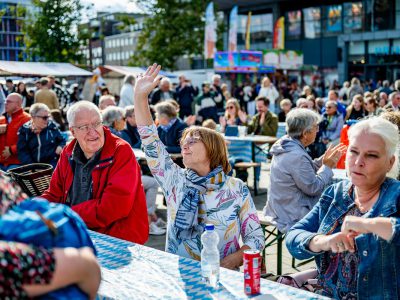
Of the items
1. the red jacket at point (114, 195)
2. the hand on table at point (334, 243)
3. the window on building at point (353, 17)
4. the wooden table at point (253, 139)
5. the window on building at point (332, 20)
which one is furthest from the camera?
the window on building at point (332, 20)

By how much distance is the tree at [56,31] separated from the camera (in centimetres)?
3325

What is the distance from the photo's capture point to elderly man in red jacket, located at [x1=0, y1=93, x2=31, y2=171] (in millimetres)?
6980

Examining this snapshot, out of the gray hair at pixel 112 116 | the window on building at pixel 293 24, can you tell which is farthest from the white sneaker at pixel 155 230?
the window on building at pixel 293 24

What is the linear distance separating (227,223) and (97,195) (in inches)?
→ 39.9

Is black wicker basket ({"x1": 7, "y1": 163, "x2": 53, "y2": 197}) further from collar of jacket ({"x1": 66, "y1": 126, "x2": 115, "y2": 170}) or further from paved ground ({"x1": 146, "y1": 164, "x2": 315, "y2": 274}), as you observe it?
paved ground ({"x1": 146, "y1": 164, "x2": 315, "y2": 274})

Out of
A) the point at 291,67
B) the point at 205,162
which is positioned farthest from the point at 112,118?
the point at 291,67

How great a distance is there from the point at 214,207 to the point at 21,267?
203 cm

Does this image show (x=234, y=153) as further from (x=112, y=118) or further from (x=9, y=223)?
(x=9, y=223)

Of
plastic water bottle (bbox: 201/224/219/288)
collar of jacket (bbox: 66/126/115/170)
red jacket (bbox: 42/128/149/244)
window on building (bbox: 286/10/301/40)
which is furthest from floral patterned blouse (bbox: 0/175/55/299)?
window on building (bbox: 286/10/301/40)

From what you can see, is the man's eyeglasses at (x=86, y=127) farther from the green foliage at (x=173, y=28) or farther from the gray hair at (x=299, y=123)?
the green foliage at (x=173, y=28)

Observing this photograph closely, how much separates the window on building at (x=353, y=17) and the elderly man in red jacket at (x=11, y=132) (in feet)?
108

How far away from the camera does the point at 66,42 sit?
3428cm

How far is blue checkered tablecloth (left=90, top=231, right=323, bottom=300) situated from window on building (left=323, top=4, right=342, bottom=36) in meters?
37.9

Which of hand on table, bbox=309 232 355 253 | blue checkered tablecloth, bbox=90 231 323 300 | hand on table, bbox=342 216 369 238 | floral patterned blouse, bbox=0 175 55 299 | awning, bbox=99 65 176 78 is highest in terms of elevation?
awning, bbox=99 65 176 78
